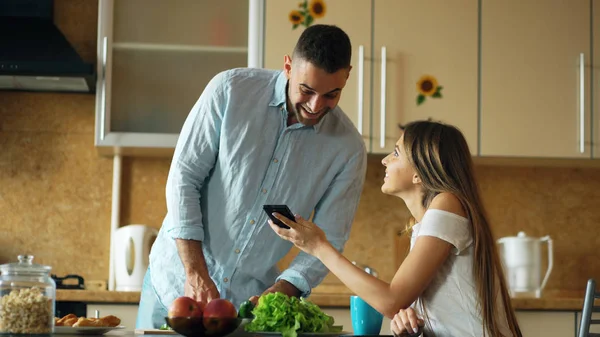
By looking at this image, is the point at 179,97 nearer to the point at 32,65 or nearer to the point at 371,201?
the point at 32,65

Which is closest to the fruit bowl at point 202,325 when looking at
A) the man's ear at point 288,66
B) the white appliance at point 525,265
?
the man's ear at point 288,66

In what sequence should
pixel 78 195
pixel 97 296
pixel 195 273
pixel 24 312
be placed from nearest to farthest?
1. pixel 24 312
2. pixel 195 273
3. pixel 97 296
4. pixel 78 195

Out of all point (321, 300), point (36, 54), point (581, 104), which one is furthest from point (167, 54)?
point (581, 104)

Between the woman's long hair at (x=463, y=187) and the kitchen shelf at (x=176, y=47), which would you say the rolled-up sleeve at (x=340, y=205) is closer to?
the woman's long hair at (x=463, y=187)

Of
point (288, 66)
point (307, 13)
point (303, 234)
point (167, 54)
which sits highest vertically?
point (307, 13)

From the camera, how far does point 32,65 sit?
3270mm

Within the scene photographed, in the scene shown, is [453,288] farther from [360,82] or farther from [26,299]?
[360,82]

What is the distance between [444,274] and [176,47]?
1.96 m

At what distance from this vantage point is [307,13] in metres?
3.40

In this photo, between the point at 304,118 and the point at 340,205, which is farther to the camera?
the point at 340,205

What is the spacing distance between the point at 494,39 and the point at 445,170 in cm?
168

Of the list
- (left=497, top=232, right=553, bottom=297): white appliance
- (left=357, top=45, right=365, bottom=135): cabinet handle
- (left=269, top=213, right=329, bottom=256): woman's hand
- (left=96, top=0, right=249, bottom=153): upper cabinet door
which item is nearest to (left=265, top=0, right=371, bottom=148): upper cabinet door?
(left=357, top=45, right=365, bottom=135): cabinet handle

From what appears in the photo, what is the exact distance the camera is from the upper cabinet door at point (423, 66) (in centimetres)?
340

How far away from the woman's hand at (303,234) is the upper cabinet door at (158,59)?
5.34ft
